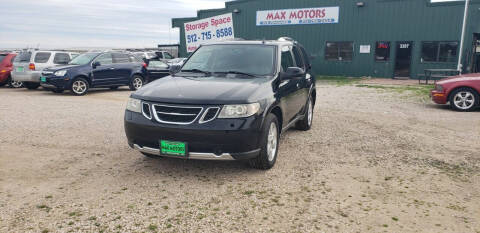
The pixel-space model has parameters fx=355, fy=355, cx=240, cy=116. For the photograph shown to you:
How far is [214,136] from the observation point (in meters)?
4.01

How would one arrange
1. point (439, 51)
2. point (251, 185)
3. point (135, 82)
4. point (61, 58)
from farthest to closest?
point (439, 51) < point (61, 58) < point (135, 82) < point (251, 185)

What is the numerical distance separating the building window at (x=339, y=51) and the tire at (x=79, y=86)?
52.0 feet

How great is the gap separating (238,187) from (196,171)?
780 millimetres

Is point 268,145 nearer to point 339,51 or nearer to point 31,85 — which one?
point 31,85

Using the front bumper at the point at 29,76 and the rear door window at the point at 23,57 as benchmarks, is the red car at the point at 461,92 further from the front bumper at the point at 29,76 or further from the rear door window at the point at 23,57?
the rear door window at the point at 23,57

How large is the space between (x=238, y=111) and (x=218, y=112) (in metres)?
0.23

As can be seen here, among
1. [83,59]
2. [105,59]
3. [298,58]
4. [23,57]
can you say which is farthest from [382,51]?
[23,57]

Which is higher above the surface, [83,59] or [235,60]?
[235,60]

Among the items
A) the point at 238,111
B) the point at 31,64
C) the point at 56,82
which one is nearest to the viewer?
the point at 238,111

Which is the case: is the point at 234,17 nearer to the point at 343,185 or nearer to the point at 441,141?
the point at 441,141

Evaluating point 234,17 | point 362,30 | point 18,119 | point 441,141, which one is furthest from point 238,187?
point 234,17

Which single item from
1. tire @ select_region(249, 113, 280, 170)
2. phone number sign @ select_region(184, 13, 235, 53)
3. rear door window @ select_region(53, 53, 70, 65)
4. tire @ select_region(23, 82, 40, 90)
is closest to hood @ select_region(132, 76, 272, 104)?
tire @ select_region(249, 113, 280, 170)

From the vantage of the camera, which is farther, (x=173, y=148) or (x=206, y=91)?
(x=206, y=91)

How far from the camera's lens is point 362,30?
22234mm
